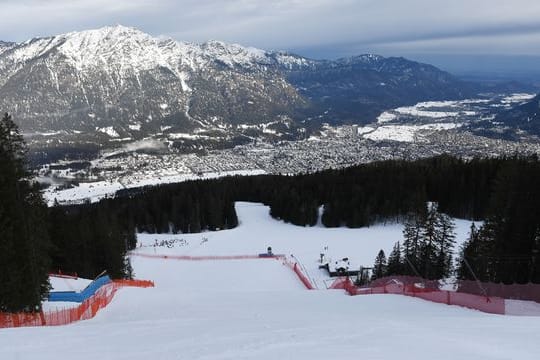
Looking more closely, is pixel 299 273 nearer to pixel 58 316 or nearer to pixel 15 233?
pixel 58 316

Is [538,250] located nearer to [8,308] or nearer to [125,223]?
[8,308]

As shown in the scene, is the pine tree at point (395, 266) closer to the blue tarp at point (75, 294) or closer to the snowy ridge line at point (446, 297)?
the snowy ridge line at point (446, 297)

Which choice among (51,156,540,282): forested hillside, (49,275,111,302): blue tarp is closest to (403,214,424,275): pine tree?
(51,156,540,282): forested hillside

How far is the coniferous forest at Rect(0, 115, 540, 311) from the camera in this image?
21953 mm

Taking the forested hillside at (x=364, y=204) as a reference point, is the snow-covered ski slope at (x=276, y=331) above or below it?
above

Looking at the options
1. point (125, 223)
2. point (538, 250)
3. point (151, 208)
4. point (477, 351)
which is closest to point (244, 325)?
point (477, 351)

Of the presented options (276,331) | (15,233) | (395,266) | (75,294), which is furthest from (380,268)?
(276,331)

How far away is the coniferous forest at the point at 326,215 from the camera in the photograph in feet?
72.0

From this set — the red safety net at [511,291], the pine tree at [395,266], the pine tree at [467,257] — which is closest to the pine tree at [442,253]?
the pine tree at [467,257]

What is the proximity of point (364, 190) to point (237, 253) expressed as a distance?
33.7 meters

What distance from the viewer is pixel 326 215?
78375mm

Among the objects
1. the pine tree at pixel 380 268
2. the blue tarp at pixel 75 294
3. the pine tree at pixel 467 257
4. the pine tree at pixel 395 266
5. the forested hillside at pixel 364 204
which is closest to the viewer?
the blue tarp at pixel 75 294

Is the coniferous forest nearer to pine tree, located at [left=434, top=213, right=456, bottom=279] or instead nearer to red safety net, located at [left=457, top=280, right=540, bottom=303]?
pine tree, located at [left=434, top=213, right=456, bottom=279]

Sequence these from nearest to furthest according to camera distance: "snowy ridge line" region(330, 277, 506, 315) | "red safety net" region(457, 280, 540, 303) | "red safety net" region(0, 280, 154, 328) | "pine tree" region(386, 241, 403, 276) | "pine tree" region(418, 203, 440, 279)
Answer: "snowy ridge line" region(330, 277, 506, 315) → "red safety net" region(457, 280, 540, 303) → "red safety net" region(0, 280, 154, 328) → "pine tree" region(418, 203, 440, 279) → "pine tree" region(386, 241, 403, 276)
